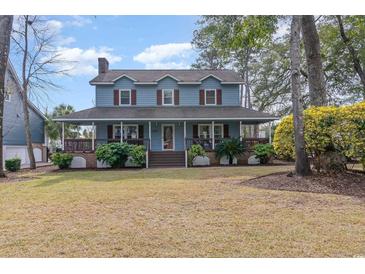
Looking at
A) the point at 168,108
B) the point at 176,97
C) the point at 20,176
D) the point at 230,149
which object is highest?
the point at 176,97

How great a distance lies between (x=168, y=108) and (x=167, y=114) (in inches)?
58.4

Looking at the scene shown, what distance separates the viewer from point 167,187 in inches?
355

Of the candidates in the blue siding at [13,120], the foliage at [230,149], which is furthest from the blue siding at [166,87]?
the blue siding at [13,120]

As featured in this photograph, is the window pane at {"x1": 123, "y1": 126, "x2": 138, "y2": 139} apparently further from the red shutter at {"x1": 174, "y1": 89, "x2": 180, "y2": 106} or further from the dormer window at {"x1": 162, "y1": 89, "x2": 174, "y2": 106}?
the red shutter at {"x1": 174, "y1": 89, "x2": 180, "y2": 106}

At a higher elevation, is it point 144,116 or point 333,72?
point 333,72

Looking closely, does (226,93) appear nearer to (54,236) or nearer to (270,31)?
Result: (270,31)

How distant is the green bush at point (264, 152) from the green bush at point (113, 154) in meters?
7.55

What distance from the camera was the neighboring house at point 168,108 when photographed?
20.2m

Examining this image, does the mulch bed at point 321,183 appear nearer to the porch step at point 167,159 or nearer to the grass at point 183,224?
the grass at point 183,224

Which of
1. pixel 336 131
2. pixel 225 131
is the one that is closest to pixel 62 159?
pixel 225 131

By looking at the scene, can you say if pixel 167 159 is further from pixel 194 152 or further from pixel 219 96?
pixel 219 96

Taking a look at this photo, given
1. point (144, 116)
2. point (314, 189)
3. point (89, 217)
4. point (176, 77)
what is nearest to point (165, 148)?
point (144, 116)

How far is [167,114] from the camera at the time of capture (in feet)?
65.8
